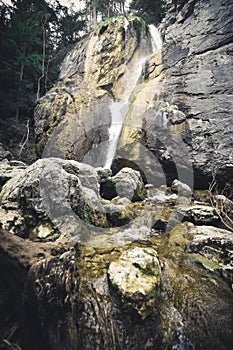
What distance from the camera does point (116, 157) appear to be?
35.2ft

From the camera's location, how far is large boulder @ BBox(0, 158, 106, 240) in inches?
175

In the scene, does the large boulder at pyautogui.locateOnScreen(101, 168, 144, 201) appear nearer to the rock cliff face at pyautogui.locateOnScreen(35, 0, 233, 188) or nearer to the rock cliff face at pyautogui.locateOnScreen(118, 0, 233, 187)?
the rock cliff face at pyautogui.locateOnScreen(35, 0, 233, 188)

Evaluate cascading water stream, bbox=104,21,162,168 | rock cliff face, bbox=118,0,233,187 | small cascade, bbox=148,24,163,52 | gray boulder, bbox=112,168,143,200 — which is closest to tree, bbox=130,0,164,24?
cascading water stream, bbox=104,21,162,168

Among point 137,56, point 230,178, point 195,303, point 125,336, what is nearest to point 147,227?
point 195,303

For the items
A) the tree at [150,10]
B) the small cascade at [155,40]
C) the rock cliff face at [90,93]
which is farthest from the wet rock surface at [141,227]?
the tree at [150,10]

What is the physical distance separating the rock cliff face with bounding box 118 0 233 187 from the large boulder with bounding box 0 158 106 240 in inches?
217

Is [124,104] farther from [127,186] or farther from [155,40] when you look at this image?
[127,186]

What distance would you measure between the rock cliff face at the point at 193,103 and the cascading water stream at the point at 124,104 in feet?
6.08

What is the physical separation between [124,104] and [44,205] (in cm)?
1189

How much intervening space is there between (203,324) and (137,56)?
1792 cm

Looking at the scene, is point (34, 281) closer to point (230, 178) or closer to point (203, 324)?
point (203, 324)

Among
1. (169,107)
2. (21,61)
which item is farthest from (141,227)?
(21,61)

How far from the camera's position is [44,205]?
15.6 feet

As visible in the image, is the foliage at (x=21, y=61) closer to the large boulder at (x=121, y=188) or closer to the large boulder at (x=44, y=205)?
the large boulder at (x=121, y=188)
